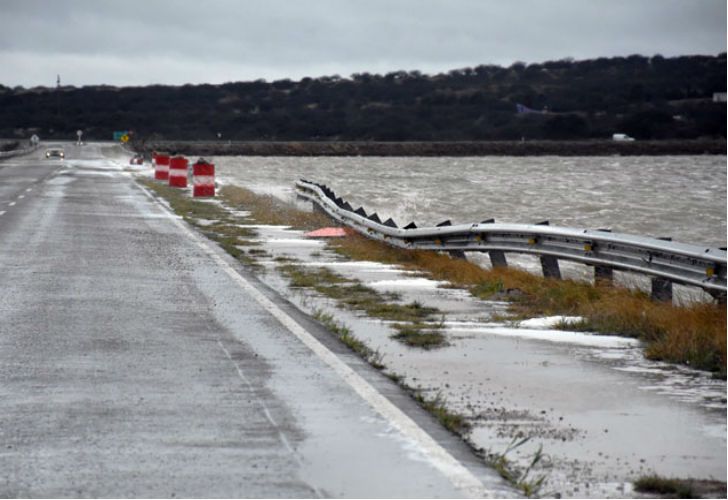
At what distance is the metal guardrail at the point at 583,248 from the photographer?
1279 centimetres

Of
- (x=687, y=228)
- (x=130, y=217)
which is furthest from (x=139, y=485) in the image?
(x=687, y=228)

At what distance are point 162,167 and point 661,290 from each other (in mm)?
40858

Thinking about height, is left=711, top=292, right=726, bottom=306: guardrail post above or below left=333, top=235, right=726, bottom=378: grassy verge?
above

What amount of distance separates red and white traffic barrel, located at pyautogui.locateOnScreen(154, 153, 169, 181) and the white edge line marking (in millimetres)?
38444

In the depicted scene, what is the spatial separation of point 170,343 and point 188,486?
16.2 feet

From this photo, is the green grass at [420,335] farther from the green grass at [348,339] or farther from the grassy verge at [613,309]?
the grassy verge at [613,309]

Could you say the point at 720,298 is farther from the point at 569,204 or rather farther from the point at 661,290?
the point at 569,204

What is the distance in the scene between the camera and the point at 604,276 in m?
15.6

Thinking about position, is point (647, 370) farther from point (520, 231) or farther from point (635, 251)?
point (520, 231)

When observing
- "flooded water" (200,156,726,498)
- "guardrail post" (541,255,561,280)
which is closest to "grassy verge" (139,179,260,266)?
"flooded water" (200,156,726,498)

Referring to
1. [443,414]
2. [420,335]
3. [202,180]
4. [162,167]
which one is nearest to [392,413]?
[443,414]

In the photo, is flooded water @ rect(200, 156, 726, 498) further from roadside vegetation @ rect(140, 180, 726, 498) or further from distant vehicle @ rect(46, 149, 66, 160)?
distant vehicle @ rect(46, 149, 66, 160)

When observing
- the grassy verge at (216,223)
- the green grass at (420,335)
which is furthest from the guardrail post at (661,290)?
the grassy verge at (216,223)

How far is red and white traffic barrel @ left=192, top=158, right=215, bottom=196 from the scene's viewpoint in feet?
131
